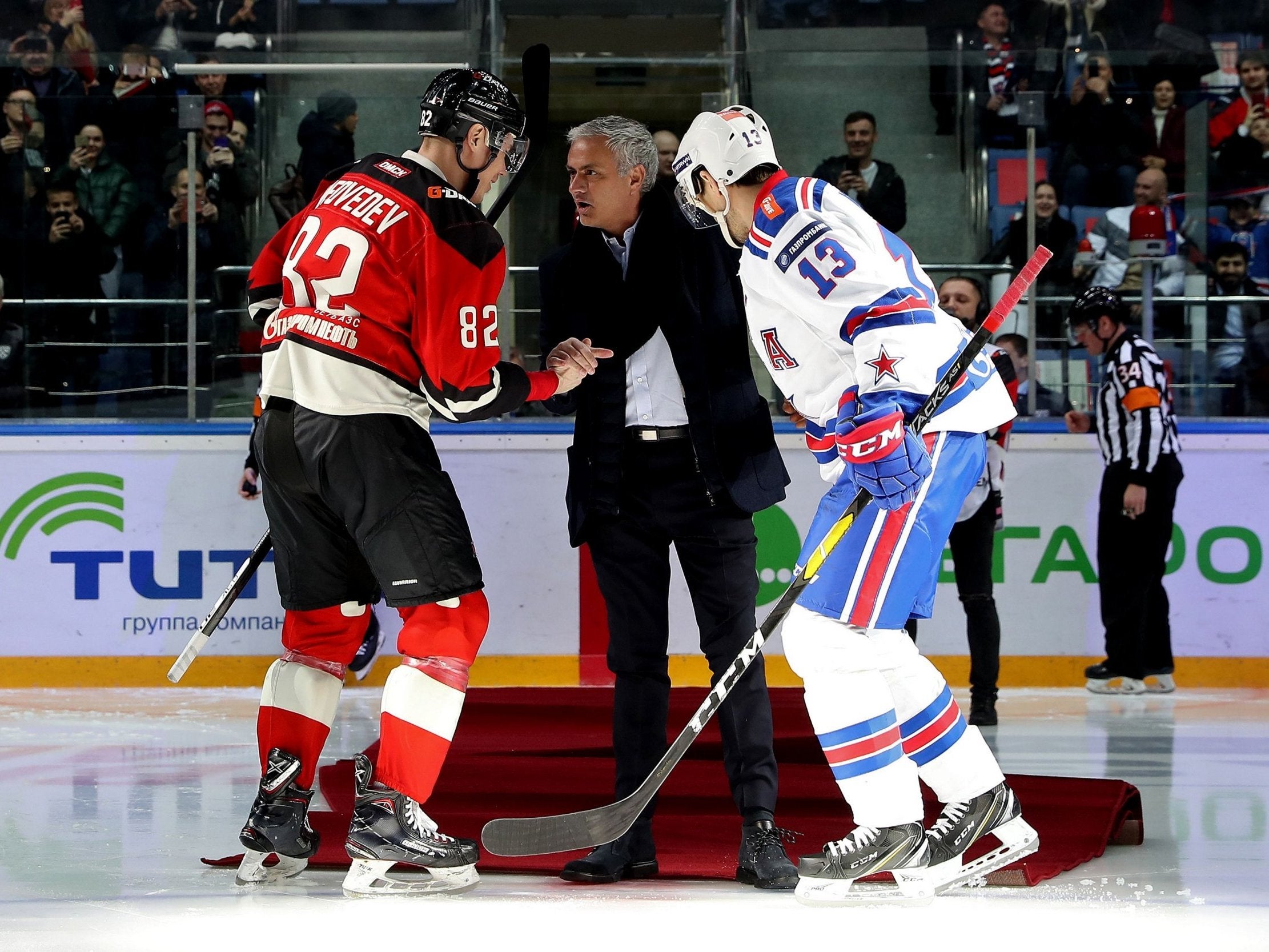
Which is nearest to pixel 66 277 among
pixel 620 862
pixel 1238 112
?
pixel 620 862

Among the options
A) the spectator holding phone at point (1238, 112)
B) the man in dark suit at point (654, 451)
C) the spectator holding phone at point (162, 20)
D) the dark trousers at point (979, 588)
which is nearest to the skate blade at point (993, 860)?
the man in dark suit at point (654, 451)

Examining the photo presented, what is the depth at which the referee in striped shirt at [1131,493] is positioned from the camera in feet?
17.8

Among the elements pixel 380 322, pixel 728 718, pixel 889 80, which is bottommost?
pixel 728 718

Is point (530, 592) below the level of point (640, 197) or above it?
below

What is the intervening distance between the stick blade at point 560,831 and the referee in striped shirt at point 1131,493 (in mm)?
Result: 3258

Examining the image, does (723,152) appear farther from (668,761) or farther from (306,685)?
(306,685)

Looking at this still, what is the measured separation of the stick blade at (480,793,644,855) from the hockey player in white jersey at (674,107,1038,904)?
334 millimetres

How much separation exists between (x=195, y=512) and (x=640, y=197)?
329 cm

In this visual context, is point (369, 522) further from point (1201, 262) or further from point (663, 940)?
point (1201, 262)

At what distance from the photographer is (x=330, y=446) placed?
2.64 meters

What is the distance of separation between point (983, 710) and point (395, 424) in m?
2.81

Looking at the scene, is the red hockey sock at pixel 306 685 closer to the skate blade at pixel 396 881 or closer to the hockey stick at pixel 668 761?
the skate blade at pixel 396 881

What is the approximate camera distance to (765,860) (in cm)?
276

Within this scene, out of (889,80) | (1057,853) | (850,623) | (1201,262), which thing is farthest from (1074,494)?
(850,623)
